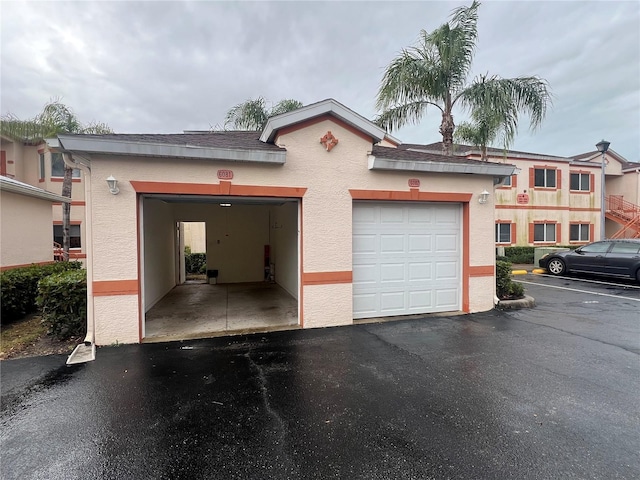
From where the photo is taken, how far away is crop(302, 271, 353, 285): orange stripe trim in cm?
600

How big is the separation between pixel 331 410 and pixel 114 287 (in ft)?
13.7

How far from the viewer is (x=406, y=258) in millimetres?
6754

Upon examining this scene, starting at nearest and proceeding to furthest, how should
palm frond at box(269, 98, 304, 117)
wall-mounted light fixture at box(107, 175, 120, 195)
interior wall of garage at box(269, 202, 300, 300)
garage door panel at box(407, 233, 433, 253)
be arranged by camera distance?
1. wall-mounted light fixture at box(107, 175, 120, 195)
2. garage door panel at box(407, 233, 433, 253)
3. interior wall of garage at box(269, 202, 300, 300)
4. palm frond at box(269, 98, 304, 117)

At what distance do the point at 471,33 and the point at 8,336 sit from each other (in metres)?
13.6

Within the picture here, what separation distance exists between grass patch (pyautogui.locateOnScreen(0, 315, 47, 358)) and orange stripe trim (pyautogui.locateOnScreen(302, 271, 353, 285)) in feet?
16.0

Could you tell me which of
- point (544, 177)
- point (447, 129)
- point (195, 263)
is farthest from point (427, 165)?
point (544, 177)

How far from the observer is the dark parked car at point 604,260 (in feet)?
34.9

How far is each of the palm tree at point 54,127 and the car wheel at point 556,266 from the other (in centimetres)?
2045

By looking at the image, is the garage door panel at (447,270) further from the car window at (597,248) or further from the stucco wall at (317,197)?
the car window at (597,248)

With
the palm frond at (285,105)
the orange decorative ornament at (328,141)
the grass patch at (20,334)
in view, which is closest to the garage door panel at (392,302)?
the orange decorative ornament at (328,141)

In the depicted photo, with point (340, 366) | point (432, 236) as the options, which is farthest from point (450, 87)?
point (340, 366)

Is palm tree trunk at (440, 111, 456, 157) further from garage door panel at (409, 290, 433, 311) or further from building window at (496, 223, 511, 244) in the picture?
building window at (496, 223, 511, 244)

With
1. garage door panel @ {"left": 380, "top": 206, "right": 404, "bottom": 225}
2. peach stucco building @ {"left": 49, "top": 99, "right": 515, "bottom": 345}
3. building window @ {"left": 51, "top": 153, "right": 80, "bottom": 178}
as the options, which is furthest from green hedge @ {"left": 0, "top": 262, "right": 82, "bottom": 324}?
building window @ {"left": 51, "top": 153, "right": 80, "bottom": 178}

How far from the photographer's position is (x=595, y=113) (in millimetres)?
18719
